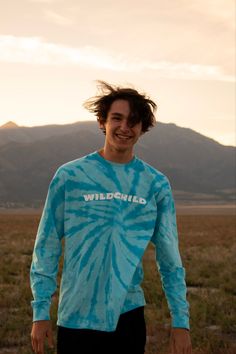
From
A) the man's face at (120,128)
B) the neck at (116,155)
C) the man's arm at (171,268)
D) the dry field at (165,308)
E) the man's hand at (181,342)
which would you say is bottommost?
the dry field at (165,308)

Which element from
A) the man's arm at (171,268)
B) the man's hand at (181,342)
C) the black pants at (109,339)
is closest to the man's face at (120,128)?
the man's arm at (171,268)

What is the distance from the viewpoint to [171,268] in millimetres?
2816

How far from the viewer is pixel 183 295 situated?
277cm

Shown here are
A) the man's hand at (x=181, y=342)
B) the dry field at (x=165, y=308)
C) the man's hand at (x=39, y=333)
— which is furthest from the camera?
the dry field at (x=165, y=308)

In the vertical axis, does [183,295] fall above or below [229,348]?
above

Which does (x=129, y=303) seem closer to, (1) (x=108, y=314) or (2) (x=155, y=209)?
(1) (x=108, y=314)

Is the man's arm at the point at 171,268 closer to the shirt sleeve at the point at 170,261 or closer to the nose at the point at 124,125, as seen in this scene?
the shirt sleeve at the point at 170,261

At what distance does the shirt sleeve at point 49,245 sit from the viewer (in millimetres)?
2619

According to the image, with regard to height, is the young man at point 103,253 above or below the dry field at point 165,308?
above

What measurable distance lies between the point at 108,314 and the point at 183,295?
40cm

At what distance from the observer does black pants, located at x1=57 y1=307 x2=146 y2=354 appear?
8.57ft


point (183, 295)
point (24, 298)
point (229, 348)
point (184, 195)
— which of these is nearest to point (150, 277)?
point (24, 298)

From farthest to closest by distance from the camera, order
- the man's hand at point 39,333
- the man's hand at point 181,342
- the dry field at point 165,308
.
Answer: the dry field at point 165,308 < the man's hand at point 181,342 < the man's hand at point 39,333

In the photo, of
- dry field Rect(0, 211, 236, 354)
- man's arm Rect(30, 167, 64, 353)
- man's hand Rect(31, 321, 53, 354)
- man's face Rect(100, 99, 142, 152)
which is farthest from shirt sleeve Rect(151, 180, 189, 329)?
dry field Rect(0, 211, 236, 354)
